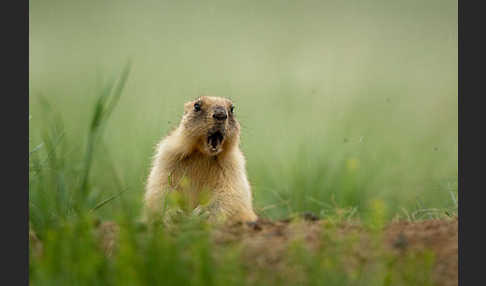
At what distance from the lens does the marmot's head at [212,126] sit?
199 inches

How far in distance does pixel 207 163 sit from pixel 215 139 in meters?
0.21

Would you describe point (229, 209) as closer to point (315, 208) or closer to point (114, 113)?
point (315, 208)

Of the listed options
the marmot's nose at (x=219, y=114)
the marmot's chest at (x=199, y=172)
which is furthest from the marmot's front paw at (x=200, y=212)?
the marmot's nose at (x=219, y=114)

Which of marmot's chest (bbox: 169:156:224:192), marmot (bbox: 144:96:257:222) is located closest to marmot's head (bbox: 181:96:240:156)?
marmot (bbox: 144:96:257:222)

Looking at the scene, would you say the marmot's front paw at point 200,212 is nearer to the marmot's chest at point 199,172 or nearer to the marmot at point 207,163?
the marmot at point 207,163

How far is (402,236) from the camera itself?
3.55 m

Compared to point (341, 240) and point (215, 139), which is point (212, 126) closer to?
point (215, 139)

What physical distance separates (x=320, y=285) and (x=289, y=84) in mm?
6139

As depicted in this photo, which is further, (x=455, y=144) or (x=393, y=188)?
(x=455, y=144)

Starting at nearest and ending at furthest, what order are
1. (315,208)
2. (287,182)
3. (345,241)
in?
(345,241)
(315,208)
(287,182)

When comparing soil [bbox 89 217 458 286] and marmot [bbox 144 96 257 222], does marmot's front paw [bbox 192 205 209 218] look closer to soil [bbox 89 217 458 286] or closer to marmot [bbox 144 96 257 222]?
marmot [bbox 144 96 257 222]

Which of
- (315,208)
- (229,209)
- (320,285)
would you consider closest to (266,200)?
(315,208)

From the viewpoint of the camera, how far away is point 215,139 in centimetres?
514

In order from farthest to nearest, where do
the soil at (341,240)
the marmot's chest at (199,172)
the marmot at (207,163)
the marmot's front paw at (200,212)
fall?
the marmot's chest at (199,172) → the marmot at (207,163) → the marmot's front paw at (200,212) → the soil at (341,240)
